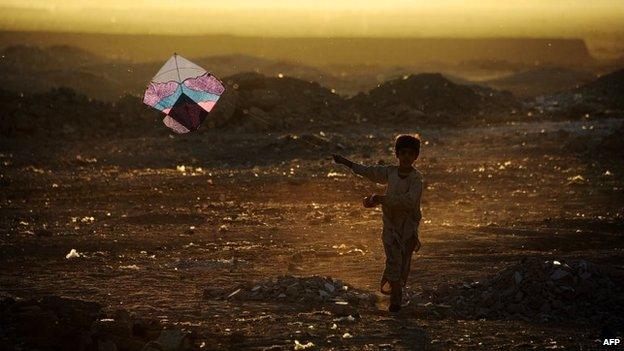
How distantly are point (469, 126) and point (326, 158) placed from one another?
9.44 metres

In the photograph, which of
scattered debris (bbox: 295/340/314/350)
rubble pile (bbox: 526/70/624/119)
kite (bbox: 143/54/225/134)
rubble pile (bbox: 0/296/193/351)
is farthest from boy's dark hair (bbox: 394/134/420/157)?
rubble pile (bbox: 526/70/624/119)

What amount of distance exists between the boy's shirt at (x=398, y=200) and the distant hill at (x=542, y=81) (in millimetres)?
55523

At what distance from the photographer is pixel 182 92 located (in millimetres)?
9328

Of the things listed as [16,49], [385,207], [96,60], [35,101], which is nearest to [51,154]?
[35,101]

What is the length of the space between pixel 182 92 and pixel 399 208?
2710 mm

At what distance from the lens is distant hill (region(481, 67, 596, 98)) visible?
65569 mm

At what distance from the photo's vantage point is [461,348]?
6859mm

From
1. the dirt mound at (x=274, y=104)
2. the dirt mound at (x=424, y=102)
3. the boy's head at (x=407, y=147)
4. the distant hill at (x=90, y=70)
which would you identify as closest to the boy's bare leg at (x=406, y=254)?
the boy's head at (x=407, y=147)

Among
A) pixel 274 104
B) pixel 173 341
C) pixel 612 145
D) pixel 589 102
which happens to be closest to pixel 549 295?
pixel 173 341

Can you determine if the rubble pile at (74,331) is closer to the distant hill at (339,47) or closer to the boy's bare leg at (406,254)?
the boy's bare leg at (406,254)

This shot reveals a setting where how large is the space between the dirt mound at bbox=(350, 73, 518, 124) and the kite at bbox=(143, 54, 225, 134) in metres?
21.3

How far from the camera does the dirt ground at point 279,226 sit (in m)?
7.57

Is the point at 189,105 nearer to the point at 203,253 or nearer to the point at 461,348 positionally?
the point at 203,253

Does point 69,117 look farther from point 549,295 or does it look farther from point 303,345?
point 303,345
